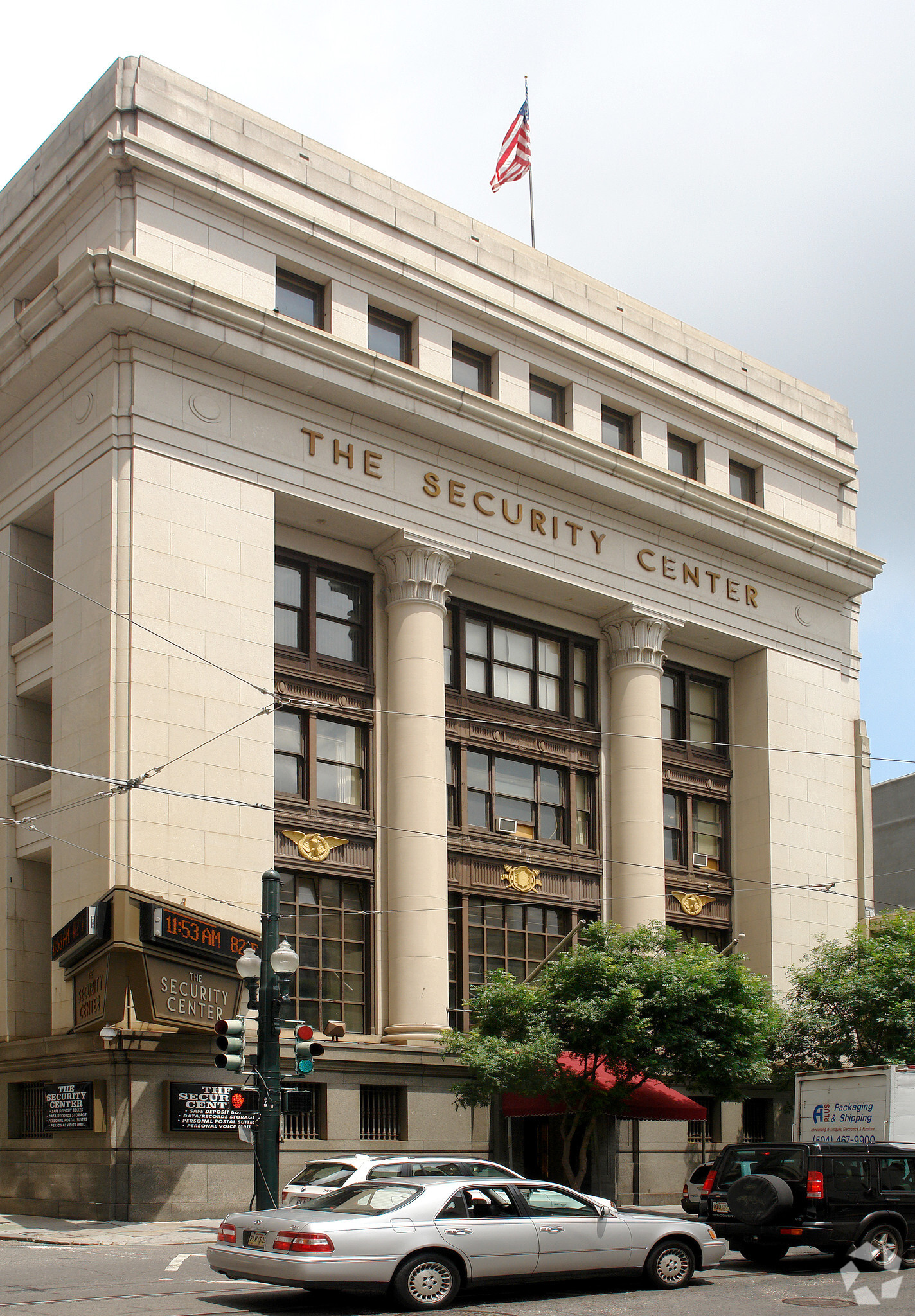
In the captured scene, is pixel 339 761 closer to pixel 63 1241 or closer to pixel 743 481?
pixel 63 1241

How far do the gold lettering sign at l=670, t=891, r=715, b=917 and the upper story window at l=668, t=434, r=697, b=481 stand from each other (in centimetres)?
1186

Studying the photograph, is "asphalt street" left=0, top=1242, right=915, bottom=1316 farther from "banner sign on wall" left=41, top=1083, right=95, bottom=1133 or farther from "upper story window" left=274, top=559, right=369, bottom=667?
"upper story window" left=274, top=559, right=369, bottom=667

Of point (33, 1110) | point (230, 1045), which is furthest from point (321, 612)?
point (230, 1045)

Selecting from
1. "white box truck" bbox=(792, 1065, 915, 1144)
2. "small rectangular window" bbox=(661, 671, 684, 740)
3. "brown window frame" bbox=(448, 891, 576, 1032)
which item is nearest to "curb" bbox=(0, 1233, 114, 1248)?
"brown window frame" bbox=(448, 891, 576, 1032)

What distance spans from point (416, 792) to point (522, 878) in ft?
14.6

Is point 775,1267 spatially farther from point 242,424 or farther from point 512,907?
point 242,424

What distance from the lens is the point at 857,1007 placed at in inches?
1313

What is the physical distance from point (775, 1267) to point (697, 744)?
72.8ft

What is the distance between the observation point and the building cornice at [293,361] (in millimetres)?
29328

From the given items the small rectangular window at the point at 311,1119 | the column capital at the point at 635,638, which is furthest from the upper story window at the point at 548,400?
the small rectangular window at the point at 311,1119

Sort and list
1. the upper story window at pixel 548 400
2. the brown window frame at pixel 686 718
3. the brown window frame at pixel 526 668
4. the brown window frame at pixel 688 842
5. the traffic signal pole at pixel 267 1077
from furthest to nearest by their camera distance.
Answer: the brown window frame at pixel 686 718 → the brown window frame at pixel 688 842 → the upper story window at pixel 548 400 → the brown window frame at pixel 526 668 → the traffic signal pole at pixel 267 1077

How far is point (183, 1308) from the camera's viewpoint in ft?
49.1

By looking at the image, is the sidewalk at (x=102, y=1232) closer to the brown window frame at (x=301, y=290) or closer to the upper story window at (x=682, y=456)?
the brown window frame at (x=301, y=290)

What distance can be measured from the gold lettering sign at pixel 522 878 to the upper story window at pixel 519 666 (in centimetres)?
424
